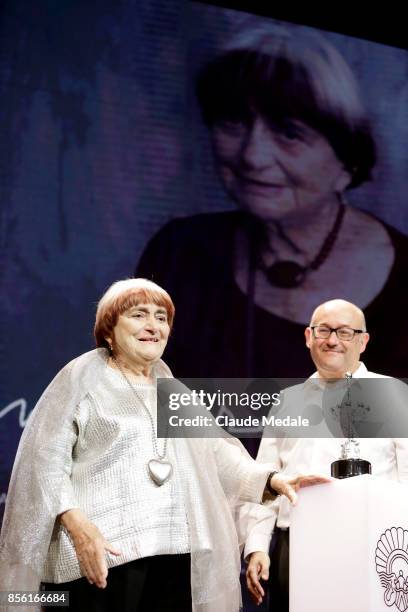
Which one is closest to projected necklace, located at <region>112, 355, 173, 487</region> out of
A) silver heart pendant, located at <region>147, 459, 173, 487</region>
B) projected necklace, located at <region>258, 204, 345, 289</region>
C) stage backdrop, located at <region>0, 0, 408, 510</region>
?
silver heart pendant, located at <region>147, 459, 173, 487</region>

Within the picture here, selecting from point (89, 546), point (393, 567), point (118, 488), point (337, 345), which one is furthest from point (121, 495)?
point (337, 345)

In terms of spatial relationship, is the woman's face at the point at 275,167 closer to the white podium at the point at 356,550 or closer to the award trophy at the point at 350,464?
the award trophy at the point at 350,464

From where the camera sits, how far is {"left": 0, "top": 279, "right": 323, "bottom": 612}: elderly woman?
2.04 meters

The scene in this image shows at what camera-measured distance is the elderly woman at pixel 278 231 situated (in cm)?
345

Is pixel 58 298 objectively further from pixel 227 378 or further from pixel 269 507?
pixel 269 507

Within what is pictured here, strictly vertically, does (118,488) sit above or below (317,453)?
below

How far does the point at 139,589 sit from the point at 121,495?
22cm

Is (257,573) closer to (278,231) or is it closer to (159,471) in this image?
(159,471)

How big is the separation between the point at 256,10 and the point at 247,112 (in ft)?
1.63

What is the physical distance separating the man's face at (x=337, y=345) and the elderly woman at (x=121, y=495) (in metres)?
0.52

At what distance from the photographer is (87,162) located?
3.43 meters

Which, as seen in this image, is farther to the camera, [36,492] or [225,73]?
[225,73]

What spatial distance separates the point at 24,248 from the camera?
327cm

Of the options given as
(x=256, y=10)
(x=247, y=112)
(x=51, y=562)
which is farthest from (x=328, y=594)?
(x=256, y=10)
